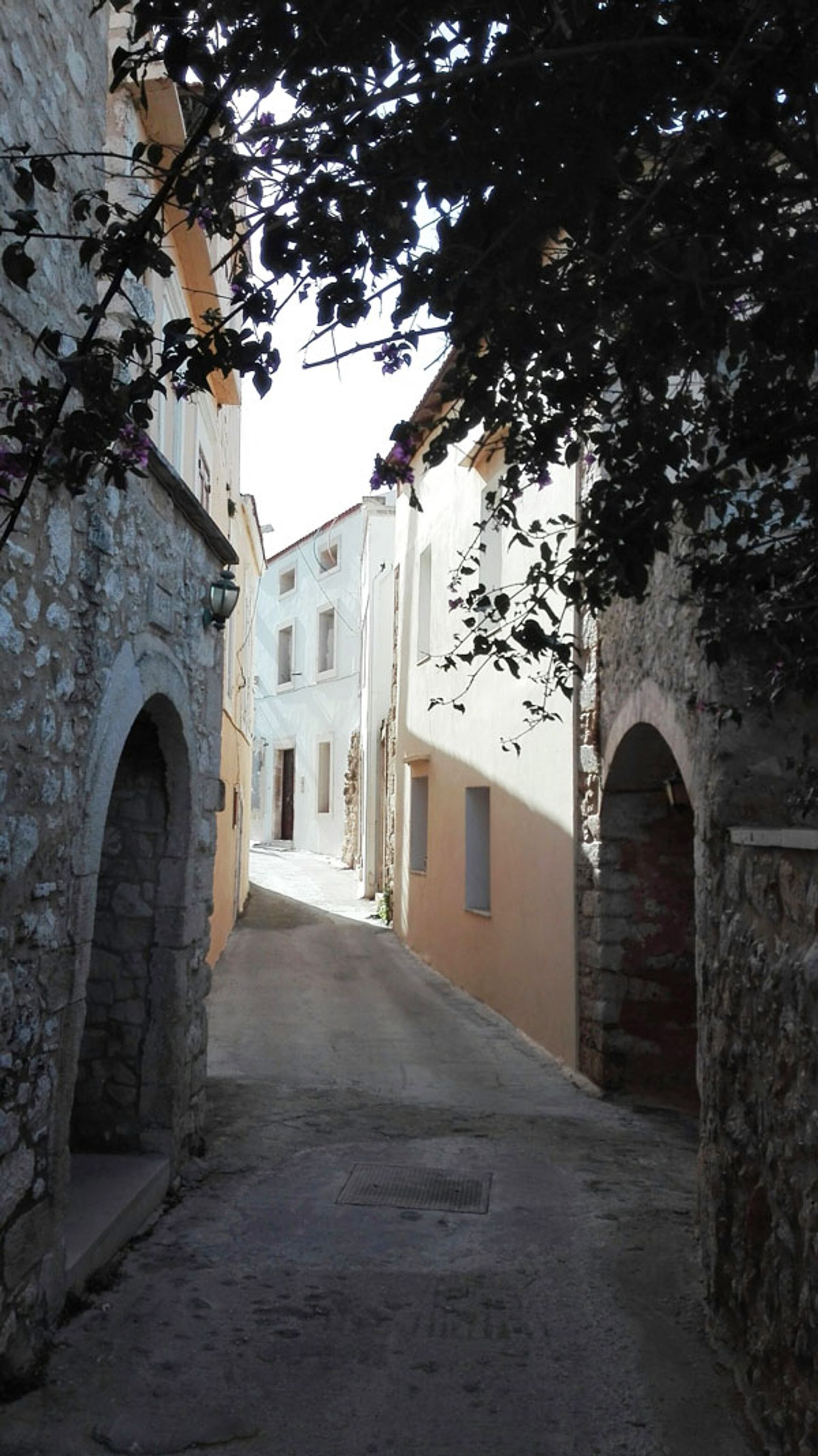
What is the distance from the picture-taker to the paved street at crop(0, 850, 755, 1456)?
336 cm

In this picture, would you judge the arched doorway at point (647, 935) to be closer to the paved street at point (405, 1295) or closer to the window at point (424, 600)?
the paved street at point (405, 1295)

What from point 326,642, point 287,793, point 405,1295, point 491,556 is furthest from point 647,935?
point 287,793

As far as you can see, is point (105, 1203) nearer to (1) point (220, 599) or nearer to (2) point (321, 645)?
(1) point (220, 599)

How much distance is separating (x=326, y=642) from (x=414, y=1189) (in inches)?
762

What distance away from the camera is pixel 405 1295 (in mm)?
4312

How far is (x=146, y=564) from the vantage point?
4676 millimetres

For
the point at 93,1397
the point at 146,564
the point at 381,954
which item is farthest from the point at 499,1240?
the point at 381,954

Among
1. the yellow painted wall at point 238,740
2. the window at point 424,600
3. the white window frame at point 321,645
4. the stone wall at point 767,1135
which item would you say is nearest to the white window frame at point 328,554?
the white window frame at point 321,645

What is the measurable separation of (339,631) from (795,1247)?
20.8 meters

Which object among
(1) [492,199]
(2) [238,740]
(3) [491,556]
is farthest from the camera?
(2) [238,740]

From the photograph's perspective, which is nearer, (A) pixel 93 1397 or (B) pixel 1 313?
(B) pixel 1 313

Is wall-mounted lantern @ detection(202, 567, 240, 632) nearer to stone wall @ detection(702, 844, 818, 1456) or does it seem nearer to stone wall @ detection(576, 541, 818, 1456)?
stone wall @ detection(576, 541, 818, 1456)

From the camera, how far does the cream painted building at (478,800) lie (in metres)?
8.72

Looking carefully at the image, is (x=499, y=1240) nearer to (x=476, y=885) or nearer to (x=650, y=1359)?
(x=650, y=1359)
